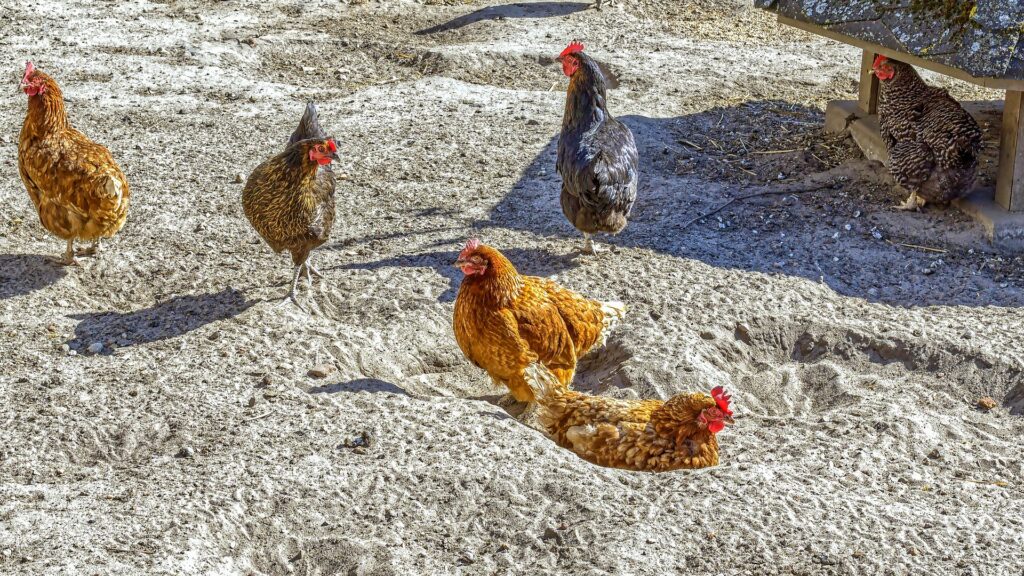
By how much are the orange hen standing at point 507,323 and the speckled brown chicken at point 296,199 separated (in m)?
1.26

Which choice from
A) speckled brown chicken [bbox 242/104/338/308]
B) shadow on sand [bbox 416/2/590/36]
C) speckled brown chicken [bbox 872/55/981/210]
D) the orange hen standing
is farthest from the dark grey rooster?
shadow on sand [bbox 416/2/590/36]

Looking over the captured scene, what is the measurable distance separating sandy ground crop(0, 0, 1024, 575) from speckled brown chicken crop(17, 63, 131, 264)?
324 millimetres

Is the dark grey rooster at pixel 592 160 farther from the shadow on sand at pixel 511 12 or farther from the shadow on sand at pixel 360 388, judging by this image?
the shadow on sand at pixel 511 12

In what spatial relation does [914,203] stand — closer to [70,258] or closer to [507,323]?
[507,323]

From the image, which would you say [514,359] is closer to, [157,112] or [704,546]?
[704,546]

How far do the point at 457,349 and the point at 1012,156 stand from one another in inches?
167

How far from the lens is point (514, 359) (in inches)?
183

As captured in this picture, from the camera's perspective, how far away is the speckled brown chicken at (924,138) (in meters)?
6.92

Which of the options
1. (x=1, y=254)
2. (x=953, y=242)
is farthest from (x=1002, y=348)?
(x=1, y=254)

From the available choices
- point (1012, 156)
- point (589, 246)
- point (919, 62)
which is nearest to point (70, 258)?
point (589, 246)

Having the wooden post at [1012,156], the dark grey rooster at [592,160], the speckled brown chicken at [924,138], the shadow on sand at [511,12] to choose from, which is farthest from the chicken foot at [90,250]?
the shadow on sand at [511,12]

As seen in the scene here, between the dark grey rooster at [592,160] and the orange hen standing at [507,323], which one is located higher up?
the dark grey rooster at [592,160]

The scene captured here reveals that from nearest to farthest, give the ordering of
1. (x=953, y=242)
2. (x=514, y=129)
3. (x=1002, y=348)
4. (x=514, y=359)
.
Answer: (x=514, y=359) < (x=1002, y=348) < (x=953, y=242) < (x=514, y=129)

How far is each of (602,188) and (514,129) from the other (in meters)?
2.84
